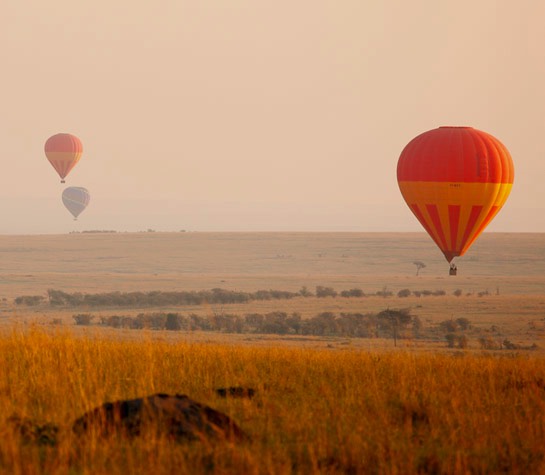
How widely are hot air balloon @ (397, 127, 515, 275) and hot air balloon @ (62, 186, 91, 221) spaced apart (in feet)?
313

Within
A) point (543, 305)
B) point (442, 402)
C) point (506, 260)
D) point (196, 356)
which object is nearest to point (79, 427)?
point (442, 402)

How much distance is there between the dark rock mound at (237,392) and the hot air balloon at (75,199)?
124479 mm

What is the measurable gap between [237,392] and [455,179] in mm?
30987

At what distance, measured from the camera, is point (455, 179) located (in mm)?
41406

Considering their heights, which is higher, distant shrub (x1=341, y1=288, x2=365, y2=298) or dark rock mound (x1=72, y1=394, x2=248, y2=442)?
dark rock mound (x1=72, y1=394, x2=248, y2=442)

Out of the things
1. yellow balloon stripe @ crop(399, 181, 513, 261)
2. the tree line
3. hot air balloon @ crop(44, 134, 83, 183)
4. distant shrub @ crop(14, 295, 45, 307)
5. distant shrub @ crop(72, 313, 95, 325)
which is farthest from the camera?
hot air balloon @ crop(44, 134, 83, 183)

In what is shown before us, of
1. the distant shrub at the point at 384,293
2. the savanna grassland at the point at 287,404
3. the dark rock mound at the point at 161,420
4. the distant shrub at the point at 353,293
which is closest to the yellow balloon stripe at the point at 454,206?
the savanna grassland at the point at 287,404

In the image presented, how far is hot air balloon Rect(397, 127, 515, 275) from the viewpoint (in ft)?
136

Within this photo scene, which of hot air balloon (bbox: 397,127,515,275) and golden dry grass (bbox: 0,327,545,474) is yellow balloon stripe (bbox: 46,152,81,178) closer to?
hot air balloon (bbox: 397,127,515,275)

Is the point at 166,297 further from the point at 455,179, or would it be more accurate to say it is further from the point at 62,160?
the point at 455,179

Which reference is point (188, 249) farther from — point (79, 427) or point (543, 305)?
point (79, 427)

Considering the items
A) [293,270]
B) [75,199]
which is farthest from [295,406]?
[75,199]

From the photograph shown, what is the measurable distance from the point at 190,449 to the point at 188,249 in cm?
12218

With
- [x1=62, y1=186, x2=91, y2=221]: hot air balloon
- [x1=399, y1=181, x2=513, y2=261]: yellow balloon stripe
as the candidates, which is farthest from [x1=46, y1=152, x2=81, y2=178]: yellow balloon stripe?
[x1=399, y1=181, x2=513, y2=261]: yellow balloon stripe
